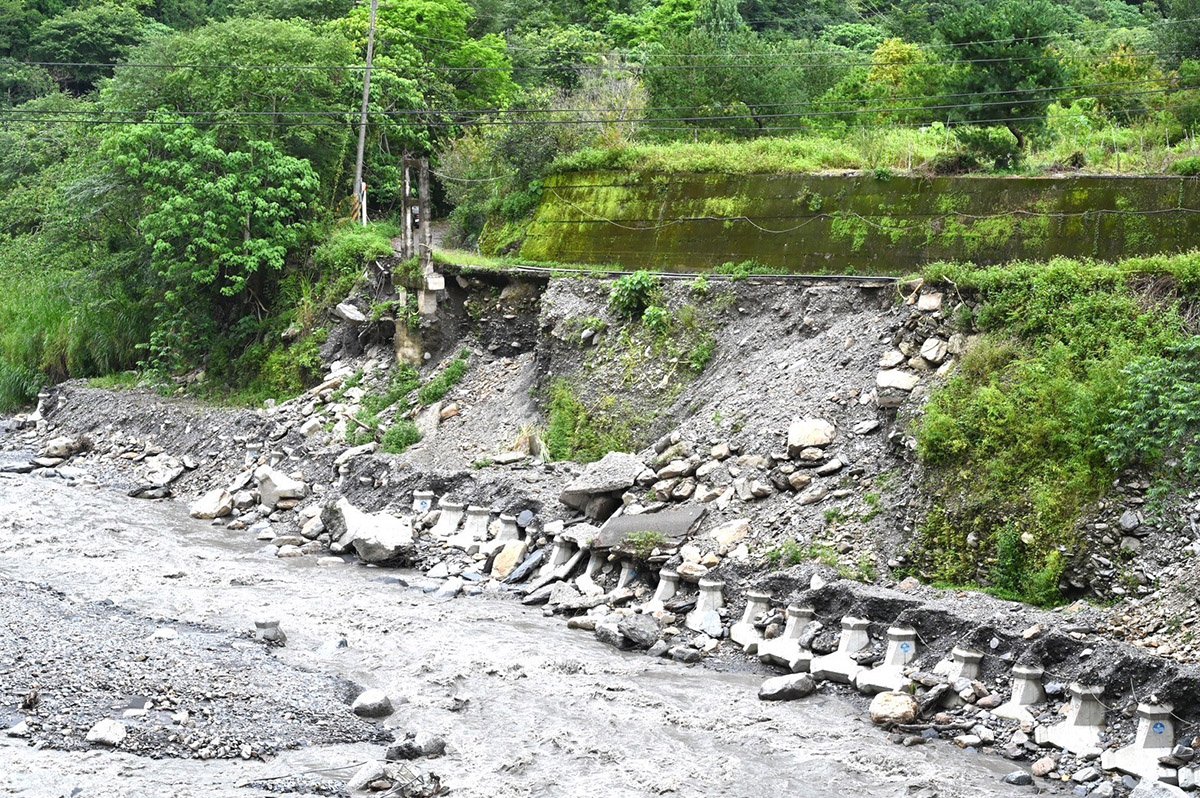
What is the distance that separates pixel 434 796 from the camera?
1031 cm

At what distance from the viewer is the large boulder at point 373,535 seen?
1894cm

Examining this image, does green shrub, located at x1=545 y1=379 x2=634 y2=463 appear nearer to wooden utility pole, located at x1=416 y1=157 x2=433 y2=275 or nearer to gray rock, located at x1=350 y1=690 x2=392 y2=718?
wooden utility pole, located at x1=416 y1=157 x2=433 y2=275

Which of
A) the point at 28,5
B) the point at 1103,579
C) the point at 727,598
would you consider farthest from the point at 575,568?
the point at 28,5

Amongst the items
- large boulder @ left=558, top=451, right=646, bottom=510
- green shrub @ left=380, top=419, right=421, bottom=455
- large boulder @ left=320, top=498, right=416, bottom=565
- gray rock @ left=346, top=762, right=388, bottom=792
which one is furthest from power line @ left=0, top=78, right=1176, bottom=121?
gray rock @ left=346, top=762, right=388, bottom=792

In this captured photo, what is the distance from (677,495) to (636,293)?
5393 millimetres

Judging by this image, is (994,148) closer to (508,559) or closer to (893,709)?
(508,559)

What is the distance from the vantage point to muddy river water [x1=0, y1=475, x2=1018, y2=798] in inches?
416

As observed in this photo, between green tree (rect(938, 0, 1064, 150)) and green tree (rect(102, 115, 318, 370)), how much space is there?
1497 cm

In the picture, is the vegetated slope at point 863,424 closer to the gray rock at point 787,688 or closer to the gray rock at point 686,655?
the gray rock at point 686,655

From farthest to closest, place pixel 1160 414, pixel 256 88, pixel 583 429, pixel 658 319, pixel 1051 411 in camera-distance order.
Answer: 1. pixel 256 88
2. pixel 658 319
3. pixel 583 429
4. pixel 1051 411
5. pixel 1160 414

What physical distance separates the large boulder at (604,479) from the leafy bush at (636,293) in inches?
144

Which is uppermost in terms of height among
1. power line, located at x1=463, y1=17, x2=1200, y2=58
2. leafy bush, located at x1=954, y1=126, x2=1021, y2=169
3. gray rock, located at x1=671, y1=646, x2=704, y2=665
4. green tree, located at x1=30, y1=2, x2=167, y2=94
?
green tree, located at x1=30, y1=2, x2=167, y2=94

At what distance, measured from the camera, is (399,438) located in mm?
23141

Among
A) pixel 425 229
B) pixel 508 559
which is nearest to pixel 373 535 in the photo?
pixel 508 559
